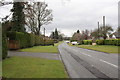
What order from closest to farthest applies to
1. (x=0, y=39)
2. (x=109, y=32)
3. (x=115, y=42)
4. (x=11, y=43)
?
(x=0, y=39) < (x=11, y=43) < (x=115, y=42) < (x=109, y=32)

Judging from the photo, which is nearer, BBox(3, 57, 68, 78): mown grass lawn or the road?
BBox(3, 57, 68, 78): mown grass lawn

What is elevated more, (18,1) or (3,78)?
(18,1)

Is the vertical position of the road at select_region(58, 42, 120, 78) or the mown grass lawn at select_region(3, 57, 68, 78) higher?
the mown grass lawn at select_region(3, 57, 68, 78)

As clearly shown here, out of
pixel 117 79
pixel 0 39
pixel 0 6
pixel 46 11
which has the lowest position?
pixel 117 79

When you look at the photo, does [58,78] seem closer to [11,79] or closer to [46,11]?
[11,79]

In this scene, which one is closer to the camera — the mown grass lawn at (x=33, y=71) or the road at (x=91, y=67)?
the mown grass lawn at (x=33, y=71)

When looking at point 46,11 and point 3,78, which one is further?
point 46,11

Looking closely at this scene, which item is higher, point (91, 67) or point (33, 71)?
point (33, 71)

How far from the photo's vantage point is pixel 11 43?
21.9 meters

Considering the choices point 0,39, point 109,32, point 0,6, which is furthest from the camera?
point 109,32

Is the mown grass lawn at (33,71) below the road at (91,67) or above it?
above

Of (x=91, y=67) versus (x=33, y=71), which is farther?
(x=91, y=67)

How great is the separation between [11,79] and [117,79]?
14.7 ft

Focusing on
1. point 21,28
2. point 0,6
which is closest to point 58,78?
point 0,6
